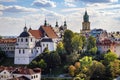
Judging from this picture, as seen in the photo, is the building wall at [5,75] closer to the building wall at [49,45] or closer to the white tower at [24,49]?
the white tower at [24,49]

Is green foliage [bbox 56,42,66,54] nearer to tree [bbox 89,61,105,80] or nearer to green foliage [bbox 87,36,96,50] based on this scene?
green foliage [bbox 87,36,96,50]

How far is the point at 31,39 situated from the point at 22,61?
526 centimetres

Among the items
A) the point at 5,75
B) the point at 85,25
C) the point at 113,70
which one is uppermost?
the point at 85,25

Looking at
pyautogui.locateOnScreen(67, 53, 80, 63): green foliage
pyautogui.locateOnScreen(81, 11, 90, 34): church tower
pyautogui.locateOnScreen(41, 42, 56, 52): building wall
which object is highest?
pyautogui.locateOnScreen(81, 11, 90, 34): church tower

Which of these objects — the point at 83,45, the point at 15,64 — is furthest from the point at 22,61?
the point at 83,45

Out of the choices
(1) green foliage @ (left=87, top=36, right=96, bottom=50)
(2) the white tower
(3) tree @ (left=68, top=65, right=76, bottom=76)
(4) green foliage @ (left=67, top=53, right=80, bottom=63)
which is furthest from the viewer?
(1) green foliage @ (left=87, top=36, right=96, bottom=50)

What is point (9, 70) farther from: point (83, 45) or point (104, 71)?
point (83, 45)

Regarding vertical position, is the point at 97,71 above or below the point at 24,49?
below

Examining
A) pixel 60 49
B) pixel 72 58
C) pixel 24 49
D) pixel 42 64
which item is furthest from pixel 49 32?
pixel 42 64

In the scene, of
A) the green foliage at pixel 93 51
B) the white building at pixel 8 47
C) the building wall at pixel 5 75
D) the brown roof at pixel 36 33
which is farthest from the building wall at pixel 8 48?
the building wall at pixel 5 75

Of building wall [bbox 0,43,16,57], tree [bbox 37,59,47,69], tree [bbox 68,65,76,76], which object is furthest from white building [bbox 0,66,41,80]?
building wall [bbox 0,43,16,57]

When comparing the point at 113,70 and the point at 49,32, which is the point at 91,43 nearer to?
the point at 49,32

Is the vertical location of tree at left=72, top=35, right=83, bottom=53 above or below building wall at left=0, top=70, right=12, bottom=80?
above

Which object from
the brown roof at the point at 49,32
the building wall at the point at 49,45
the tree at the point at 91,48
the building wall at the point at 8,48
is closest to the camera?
the tree at the point at 91,48
